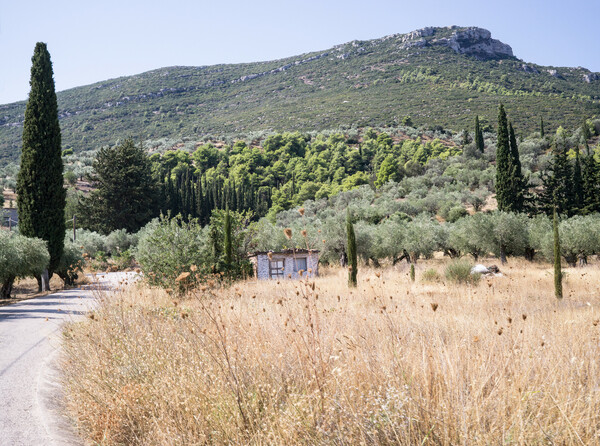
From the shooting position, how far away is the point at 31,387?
5.13m

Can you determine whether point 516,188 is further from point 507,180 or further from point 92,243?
point 92,243

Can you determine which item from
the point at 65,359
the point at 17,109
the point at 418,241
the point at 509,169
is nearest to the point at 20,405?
the point at 65,359

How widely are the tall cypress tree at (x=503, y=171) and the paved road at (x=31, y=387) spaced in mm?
32253

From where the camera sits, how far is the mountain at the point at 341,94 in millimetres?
89812

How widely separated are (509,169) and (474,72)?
8849 cm

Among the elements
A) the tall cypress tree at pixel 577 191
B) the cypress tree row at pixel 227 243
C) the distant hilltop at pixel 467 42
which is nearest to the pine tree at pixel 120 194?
the cypress tree row at pixel 227 243

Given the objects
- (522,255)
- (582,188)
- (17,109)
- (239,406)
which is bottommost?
(522,255)

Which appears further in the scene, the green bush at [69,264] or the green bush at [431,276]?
the green bush at [69,264]

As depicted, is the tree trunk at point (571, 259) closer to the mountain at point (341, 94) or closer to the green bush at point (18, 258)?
the green bush at point (18, 258)

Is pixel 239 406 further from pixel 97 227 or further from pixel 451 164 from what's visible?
pixel 451 164

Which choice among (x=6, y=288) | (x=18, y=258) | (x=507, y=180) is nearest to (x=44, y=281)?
(x=6, y=288)

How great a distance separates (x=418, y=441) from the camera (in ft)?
7.68

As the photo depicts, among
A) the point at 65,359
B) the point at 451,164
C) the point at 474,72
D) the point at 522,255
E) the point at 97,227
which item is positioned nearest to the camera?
the point at 65,359

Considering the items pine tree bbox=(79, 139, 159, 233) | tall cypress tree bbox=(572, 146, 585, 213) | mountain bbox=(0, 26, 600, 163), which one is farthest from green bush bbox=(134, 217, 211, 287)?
mountain bbox=(0, 26, 600, 163)
